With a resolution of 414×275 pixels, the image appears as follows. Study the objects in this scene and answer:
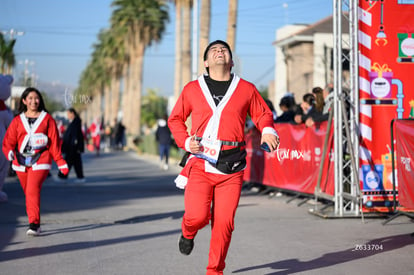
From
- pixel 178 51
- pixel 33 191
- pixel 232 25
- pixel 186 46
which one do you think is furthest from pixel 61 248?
pixel 178 51

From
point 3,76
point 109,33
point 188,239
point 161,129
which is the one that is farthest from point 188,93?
point 109,33

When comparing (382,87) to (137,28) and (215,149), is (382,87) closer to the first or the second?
(215,149)

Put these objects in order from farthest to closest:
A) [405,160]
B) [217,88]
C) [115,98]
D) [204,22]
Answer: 1. [115,98]
2. [204,22]
3. [405,160]
4. [217,88]

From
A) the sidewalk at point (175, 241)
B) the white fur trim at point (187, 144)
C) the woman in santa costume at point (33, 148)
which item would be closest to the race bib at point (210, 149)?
the white fur trim at point (187, 144)

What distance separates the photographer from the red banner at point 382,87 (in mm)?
10922

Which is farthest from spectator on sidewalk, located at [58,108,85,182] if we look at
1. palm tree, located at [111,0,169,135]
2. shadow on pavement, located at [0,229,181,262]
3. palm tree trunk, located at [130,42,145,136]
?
palm tree trunk, located at [130,42,145,136]

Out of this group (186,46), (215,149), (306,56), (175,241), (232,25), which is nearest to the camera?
(215,149)

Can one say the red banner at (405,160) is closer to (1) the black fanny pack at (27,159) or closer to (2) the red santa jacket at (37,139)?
(2) the red santa jacket at (37,139)

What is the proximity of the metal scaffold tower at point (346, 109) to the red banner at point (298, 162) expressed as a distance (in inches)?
22.2

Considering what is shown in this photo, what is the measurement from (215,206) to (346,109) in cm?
569

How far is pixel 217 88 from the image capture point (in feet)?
19.4

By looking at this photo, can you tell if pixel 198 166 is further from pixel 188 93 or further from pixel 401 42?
pixel 401 42

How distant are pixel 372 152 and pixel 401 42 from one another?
5.69ft

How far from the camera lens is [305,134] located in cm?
1280
